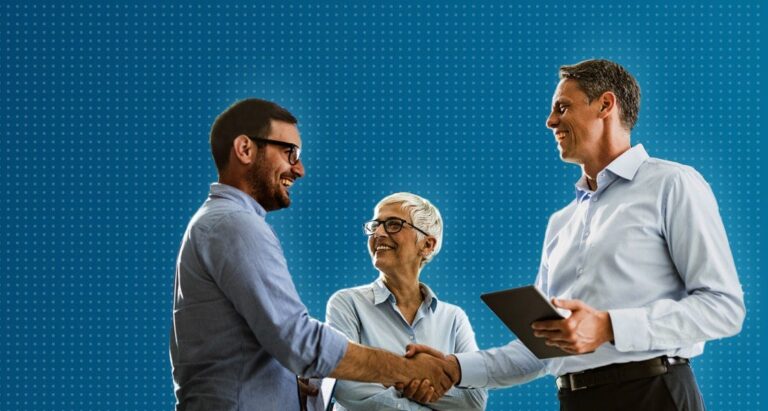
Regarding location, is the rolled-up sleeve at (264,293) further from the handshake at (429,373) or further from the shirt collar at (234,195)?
the handshake at (429,373)

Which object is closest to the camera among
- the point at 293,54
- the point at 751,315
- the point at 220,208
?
the point at 220,208

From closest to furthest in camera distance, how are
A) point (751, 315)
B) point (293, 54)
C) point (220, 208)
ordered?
1. point (220, 208)
2. point (751, 315)
3. point (293, 54)

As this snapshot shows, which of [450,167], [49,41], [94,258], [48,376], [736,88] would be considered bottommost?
[48,376]

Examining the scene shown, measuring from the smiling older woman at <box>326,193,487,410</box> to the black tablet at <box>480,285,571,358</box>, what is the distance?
2.49 ft

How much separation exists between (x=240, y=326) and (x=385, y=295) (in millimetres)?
1094

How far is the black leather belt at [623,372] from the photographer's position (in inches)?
87.0

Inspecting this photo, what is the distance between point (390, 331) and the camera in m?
3.21

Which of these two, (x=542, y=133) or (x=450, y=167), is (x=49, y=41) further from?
(x=542, y=133)

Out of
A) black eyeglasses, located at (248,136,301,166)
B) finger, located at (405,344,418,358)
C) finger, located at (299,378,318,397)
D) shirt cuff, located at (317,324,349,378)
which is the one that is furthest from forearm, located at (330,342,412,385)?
black eyeglasses, located at (248,136,301,166)

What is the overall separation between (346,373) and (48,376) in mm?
2779

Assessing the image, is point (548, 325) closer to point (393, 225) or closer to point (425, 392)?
point (425, 392)

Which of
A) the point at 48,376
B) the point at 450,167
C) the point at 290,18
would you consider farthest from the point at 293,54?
the point at 48,376

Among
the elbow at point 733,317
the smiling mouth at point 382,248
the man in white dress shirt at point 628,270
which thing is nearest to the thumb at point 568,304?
the man in white dress shirt at point 628,270

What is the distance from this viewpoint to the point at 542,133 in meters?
4.62
